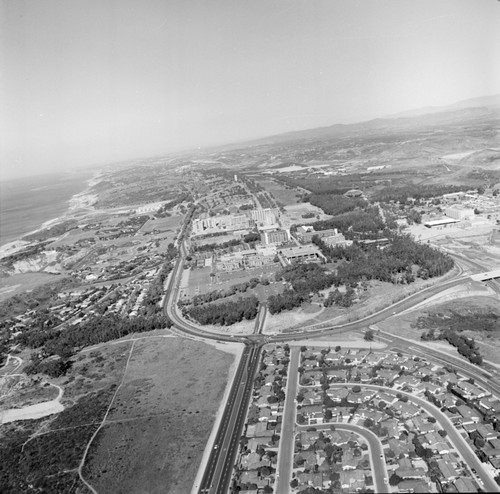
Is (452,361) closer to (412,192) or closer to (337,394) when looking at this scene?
(337,394)

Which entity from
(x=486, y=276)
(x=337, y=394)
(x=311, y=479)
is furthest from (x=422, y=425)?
(x=486, y=276)

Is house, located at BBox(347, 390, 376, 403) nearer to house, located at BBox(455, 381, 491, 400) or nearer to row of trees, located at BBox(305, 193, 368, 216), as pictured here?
house, located at BBox(455, 381, 491, 400)

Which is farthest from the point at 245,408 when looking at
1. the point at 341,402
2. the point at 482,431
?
the point at 482,431

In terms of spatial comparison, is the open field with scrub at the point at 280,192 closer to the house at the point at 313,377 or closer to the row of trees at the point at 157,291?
the row of trees at the point at 157,291

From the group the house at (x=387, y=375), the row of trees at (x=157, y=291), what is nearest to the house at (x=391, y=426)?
the house at (x=387, y=375)

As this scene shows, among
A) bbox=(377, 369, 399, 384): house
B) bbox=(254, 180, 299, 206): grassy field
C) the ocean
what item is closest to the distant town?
bbox=(377, 369, 399, 384): house

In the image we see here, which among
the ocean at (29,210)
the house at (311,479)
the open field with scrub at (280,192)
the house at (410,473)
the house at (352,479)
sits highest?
the ocean at (29,210)
